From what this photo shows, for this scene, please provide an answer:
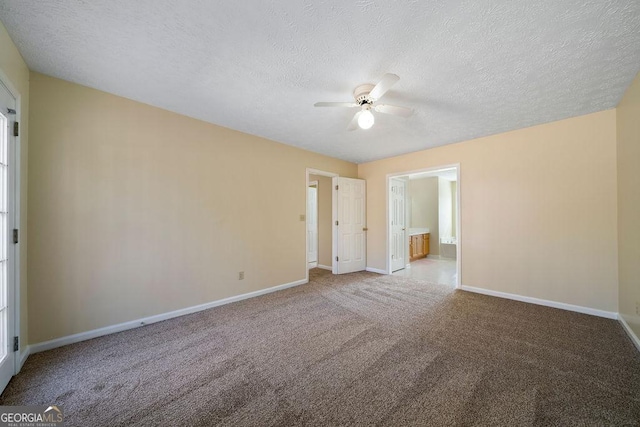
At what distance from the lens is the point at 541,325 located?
8.42 feet

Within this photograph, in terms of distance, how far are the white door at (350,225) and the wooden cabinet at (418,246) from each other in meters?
2.11

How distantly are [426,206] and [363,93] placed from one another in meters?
6.19

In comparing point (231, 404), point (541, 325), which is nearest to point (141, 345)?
point (231, 404)

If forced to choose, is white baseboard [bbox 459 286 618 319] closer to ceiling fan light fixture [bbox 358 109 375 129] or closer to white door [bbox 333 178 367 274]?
white door [bbox 333 178 367 274]

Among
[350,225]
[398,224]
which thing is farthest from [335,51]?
[398,224]

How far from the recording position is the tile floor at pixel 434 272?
4555mm

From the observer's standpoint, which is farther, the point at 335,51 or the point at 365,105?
the point at 365,105

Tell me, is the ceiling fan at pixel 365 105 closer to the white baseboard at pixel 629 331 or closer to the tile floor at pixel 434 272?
the white baseboard at pixel 629 331

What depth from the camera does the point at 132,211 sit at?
2.57m

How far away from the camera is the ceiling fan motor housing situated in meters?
2.14

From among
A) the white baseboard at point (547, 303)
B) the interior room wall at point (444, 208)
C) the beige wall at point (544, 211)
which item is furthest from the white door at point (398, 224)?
the interior room wall at point (444, 208)

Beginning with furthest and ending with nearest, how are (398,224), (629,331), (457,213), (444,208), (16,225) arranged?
(444,208)
(398,224)
(457,213)
(629,331)
(16,225)

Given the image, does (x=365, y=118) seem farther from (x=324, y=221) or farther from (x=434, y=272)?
(x=434, y=272)

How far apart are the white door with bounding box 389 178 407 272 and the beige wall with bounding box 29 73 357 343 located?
2788 mm
